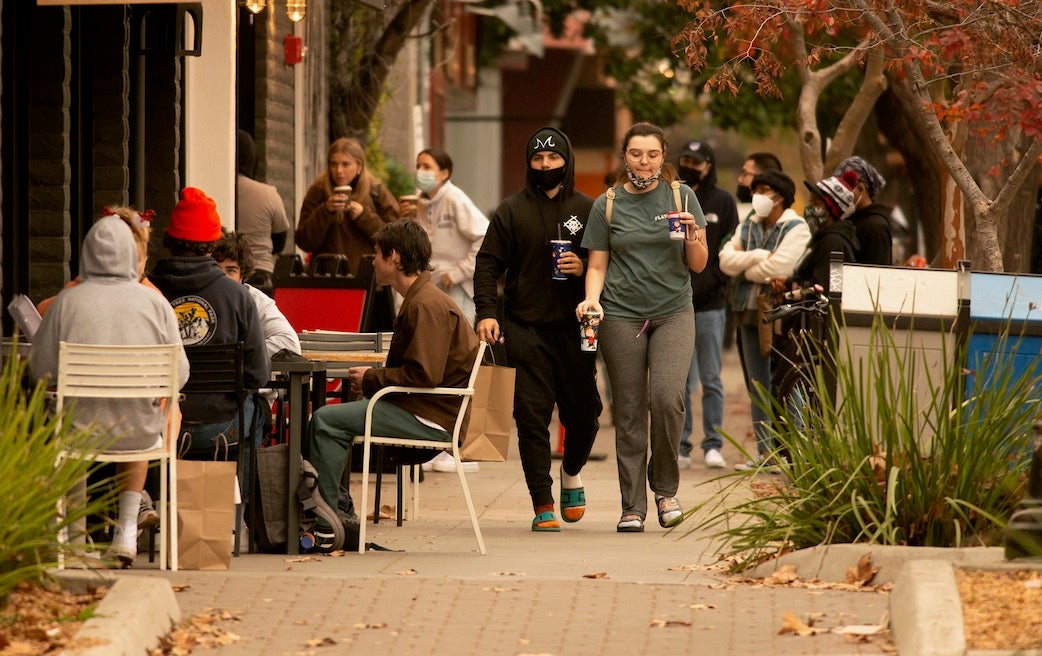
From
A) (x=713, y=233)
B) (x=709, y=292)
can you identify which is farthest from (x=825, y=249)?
(x=713, y=233)

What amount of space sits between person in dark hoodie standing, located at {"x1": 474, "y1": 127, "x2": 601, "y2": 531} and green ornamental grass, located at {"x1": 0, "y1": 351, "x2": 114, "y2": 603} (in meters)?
3.28

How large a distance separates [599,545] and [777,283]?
3.39 meters

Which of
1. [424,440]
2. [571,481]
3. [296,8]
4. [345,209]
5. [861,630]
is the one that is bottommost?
[571,481]

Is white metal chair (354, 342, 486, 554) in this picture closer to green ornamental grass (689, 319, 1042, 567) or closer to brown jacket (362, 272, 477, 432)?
brown jacket (362, 272, 477, 432)

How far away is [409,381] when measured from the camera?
8.27m

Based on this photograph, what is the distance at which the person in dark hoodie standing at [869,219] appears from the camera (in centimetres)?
1088

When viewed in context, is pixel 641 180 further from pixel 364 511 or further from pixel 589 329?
pixel 364 511

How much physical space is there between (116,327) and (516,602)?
6.42ft

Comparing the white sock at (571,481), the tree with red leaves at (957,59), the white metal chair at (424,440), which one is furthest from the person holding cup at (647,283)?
the tree with red leaves at (957,59)

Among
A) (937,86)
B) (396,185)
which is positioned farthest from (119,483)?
(396,185)

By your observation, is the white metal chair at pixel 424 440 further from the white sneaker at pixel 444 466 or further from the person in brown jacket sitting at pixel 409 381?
the white sneaker at pixel 444 466

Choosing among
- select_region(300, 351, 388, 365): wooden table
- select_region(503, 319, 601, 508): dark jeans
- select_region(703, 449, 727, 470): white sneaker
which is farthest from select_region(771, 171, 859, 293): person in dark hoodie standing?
select_region(300, 351, 388, 365): wooden table

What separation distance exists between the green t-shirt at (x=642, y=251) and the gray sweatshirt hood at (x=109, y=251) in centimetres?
251

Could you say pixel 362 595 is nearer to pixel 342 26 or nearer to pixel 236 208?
pixel 236 208
